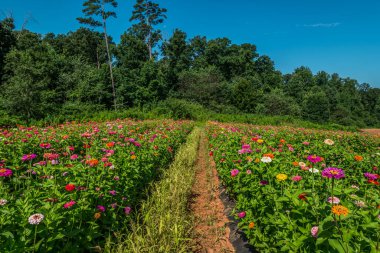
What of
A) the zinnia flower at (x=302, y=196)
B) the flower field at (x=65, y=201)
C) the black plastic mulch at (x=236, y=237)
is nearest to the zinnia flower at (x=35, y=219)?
the flower field at (x=65, y=201)

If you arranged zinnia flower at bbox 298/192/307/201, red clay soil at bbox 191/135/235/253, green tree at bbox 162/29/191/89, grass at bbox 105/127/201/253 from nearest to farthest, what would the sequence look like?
zinnia flower at bbox 298/192/307/201 → grass at bbox 105/127/201/253 → red clay soil at bbox 191/135/235/253 → green tree at bbox 162/29/191/89

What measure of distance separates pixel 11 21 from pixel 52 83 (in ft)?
43.1

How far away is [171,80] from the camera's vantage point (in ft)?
127

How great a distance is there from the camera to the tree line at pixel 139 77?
23.0 m

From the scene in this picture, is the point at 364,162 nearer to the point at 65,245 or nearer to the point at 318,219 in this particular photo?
the point at 318,219

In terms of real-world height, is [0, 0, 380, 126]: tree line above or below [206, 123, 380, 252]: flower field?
above

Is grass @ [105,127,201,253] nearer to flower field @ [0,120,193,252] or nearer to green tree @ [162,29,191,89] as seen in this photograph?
flower field @ [0,120,193,252]

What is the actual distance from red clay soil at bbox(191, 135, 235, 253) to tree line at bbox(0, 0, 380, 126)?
52.1 ft

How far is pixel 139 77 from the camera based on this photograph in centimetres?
3172

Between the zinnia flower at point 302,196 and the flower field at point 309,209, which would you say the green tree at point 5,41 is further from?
the zinnia flower at point 302,196

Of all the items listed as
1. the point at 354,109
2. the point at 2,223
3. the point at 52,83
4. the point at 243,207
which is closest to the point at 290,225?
the point at 243,207

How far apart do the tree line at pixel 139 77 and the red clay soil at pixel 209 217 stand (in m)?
15.9

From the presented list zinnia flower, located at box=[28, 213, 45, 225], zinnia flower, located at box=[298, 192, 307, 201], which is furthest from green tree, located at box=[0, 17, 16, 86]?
zinnia flower, located at box=[298, 192, 307, 201]

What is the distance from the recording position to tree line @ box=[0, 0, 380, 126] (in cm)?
2300
